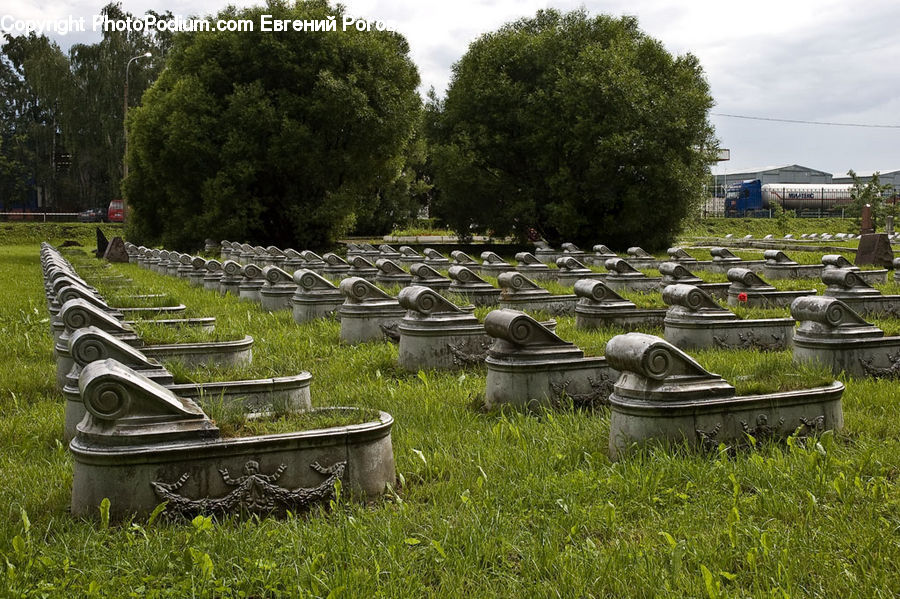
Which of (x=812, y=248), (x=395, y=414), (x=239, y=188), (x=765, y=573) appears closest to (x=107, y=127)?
(x=239, y=188)

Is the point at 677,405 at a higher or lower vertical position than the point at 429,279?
lower

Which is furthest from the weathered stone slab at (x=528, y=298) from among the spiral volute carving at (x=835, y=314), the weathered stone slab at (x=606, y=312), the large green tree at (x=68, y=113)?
the large green tree at (x=68, y=113)

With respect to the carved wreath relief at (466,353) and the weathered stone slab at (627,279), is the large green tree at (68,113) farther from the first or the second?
the carved wreath relief at (466,353)

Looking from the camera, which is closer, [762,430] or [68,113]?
[762,430]

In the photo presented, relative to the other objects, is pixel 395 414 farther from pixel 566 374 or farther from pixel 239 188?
Answer: pixel 239 188

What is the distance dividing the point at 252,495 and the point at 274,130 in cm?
2655

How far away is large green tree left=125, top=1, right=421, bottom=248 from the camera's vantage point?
95.1ft

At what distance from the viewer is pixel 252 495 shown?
13.3 feet

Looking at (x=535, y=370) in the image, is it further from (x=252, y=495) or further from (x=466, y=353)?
(x=252, y=495)

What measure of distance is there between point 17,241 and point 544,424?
47.9m

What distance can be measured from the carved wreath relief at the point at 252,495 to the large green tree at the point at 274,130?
2561 centimetres

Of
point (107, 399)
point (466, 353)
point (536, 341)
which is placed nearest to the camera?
point (107, 399)

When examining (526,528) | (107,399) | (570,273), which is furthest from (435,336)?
(570,273)

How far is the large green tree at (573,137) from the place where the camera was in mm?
29250
